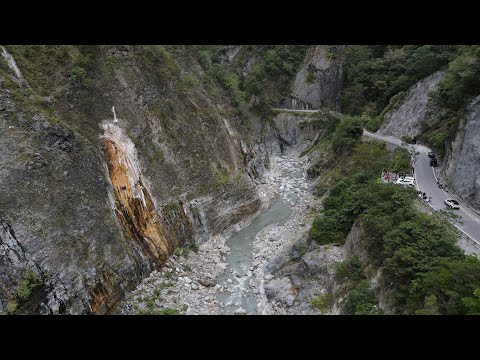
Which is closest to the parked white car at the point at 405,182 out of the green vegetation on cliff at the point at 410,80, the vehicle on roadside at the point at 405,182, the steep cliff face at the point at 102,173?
the vehicle on roadside at the point at 405,182

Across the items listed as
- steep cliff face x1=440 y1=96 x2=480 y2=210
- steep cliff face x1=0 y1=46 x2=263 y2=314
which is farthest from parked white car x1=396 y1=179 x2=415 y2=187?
steep cliff face x1=0 y1=46 x2=263 y2=314

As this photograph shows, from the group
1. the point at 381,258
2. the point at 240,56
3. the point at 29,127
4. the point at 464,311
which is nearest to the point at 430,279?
the point at 464,311

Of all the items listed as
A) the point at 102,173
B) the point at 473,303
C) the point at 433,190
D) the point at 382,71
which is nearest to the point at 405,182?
the point at 433,190

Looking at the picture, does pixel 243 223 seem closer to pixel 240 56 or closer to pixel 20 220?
pixel 20 220

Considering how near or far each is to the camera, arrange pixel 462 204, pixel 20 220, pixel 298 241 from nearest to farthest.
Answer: pixel 20 220
pixel 462 204
pixel 298 241

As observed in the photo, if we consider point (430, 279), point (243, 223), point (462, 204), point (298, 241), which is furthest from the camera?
point (243, 223)

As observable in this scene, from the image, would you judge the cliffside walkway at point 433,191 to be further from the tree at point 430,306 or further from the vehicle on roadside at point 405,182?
the tree at point 430,306
